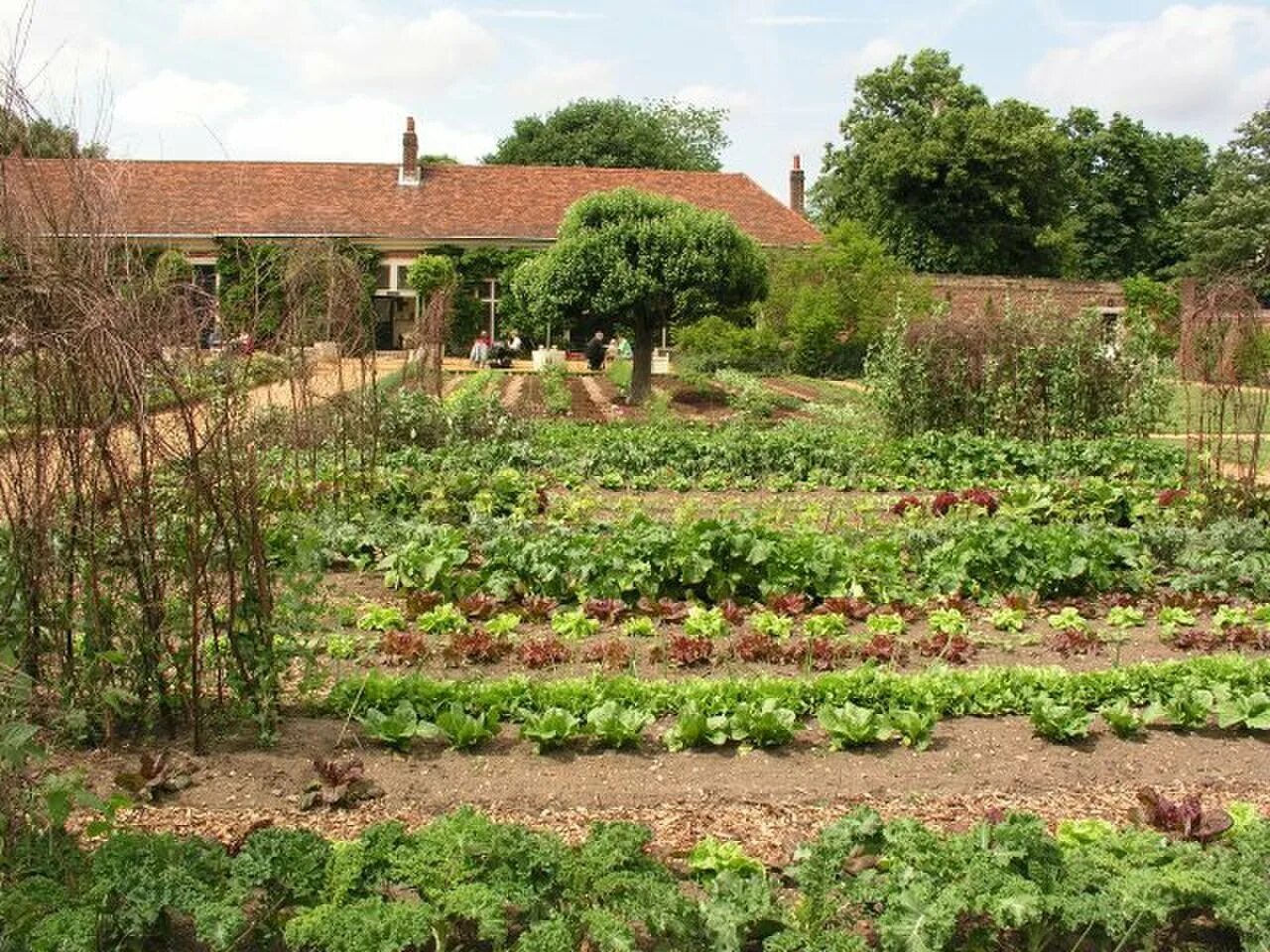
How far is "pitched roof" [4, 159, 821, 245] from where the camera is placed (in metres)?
34.5

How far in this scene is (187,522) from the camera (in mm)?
5195

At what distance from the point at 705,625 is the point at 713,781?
2.04 metres

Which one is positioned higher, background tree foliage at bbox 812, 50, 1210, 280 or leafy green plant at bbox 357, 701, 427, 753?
background tree foliage at bbox 812, 50, 1210, 280

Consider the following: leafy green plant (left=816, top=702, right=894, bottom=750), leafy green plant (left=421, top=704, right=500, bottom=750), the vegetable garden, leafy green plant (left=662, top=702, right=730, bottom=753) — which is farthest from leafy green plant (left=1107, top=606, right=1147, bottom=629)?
leafy green plant (left=421, top=704, right=500, bottom=750)

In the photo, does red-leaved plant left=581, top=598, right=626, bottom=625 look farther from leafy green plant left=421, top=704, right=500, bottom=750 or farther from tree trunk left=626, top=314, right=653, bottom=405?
tree trunk left=626, top=314, right=653, bottom=405

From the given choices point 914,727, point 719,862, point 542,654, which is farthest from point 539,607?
point 719,862

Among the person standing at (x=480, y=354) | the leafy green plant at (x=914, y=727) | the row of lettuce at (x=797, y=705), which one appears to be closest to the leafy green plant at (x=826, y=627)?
the row of lettuce at (x=797, y=705)

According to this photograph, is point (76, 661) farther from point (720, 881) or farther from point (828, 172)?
point (828, 172)

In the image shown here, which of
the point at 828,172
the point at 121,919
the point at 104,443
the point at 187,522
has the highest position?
the point at 828,172

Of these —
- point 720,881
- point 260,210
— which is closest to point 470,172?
point 260,210

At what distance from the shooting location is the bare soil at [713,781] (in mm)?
4730

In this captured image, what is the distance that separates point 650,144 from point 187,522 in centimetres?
5320

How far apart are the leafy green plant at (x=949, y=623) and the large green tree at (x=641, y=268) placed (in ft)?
45.0

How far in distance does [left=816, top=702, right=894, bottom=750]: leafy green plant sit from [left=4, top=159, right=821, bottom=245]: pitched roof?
2995 cm
